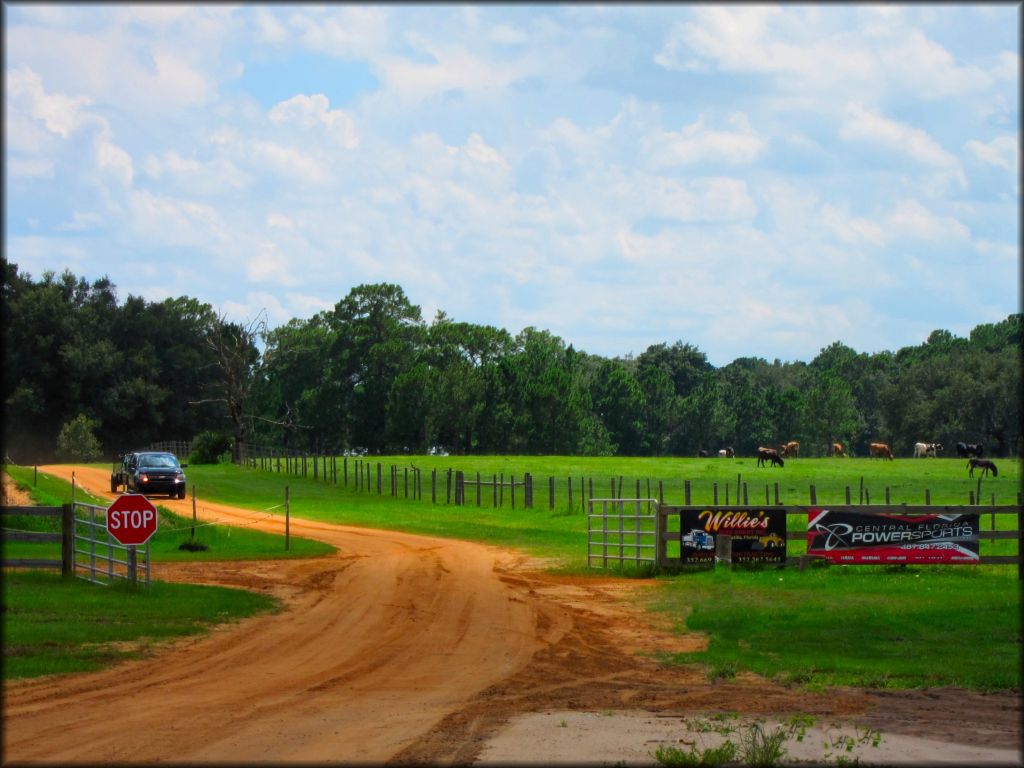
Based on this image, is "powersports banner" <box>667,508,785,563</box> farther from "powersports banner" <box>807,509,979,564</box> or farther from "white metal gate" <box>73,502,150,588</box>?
"white metal gate" <box>73,502,150,588</box>

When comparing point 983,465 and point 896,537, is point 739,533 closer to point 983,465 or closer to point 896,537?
point 896,537

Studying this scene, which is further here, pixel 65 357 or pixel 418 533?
pixel 418 533

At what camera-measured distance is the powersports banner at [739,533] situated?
2602 centimetres

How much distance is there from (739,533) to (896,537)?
134 inches

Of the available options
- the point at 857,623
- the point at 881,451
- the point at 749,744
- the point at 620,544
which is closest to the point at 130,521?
the point at 620,544

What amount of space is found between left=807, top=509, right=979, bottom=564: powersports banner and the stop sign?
46.1ft

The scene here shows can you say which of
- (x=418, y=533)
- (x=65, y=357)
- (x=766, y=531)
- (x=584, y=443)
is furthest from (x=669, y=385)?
(x=65, y=357)

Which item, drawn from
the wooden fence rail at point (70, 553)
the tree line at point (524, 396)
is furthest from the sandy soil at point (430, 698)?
A: the tree line at point (524, 396)

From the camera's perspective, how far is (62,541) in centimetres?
2153

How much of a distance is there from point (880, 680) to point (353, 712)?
6417 millimetres

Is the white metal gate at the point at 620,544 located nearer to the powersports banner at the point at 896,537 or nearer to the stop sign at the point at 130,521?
the powersports banner at the point at 896,537

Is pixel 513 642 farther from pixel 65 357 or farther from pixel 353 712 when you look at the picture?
pixel 65 357

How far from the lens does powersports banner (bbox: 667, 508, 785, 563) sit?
26.0 metres

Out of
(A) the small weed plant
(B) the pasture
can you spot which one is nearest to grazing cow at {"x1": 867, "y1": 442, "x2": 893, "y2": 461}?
(B) the pasture
